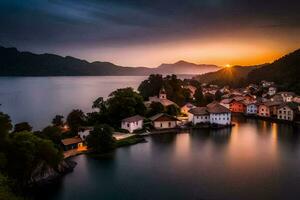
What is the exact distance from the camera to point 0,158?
516 inches

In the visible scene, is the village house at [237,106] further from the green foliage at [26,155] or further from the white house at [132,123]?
the green foliage at [26,155]

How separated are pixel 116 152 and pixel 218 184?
8128 millimetres

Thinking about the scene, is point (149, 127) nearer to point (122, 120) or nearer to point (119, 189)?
point (122, 120)

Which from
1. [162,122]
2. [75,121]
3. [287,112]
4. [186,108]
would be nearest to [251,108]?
[287,112]

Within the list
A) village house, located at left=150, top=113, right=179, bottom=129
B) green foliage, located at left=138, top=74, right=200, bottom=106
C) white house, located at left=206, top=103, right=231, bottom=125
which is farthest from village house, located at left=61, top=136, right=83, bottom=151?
green foliage, located at left=138, top=74, right=200, bottom=106

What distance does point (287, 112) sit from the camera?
33500 mm

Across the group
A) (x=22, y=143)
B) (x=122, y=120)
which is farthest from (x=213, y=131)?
(x=22, y=143)

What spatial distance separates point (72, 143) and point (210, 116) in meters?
14.8

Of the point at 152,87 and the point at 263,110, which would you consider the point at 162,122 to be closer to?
the point at 263,110

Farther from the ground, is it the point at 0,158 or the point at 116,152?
the point at 0,158

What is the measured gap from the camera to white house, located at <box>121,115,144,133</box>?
85.0 feet

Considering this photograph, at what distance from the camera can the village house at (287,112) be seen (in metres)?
33.2

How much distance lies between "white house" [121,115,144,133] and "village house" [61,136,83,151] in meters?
5.47

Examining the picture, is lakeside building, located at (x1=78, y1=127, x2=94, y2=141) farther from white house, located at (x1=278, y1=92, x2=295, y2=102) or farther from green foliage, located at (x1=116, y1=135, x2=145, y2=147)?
white house, located at (x1=278, y1=92, x2=295, y2=102)
